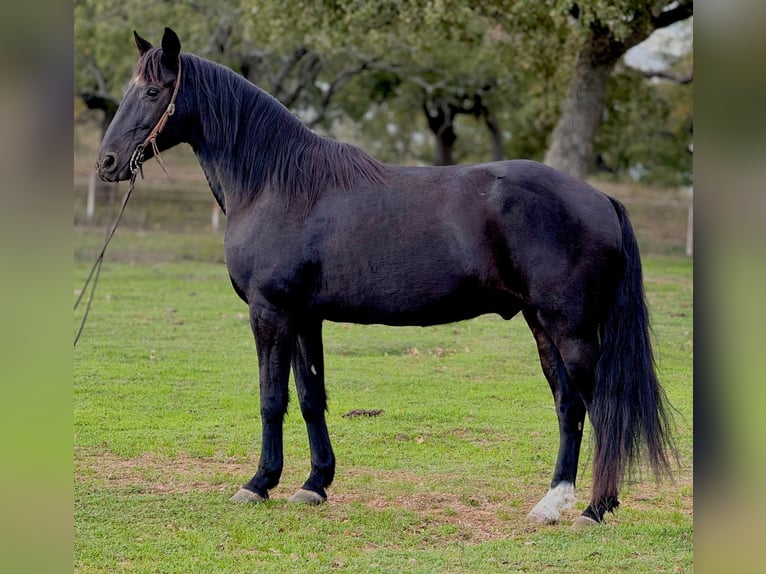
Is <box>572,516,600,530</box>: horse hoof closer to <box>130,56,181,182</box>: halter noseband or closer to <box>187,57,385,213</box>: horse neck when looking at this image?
<box>187,57,385,213</box>: horse neck

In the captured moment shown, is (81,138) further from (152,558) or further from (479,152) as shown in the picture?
(152,558)

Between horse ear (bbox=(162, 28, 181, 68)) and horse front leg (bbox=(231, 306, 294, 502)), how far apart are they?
1.53 metres

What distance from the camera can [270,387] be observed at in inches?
205

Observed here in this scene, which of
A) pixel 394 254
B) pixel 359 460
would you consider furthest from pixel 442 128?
pixel 394 254

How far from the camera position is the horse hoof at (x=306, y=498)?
521 centimetres

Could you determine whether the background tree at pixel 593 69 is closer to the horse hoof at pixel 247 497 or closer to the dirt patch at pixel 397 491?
the dirt patch at pixel 397 491

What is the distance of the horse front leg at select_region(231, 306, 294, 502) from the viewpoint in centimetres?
506

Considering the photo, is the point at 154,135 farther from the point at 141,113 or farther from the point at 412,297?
the point at 412,297

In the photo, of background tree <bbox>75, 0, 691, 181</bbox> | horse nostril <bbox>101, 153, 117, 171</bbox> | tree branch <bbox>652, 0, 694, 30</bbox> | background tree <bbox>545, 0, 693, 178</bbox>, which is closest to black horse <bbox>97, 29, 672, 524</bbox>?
horse nostril <bbox>101, 153, 117, 171</bbox>

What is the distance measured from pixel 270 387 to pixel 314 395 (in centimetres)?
32

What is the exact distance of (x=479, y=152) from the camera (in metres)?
38.0
